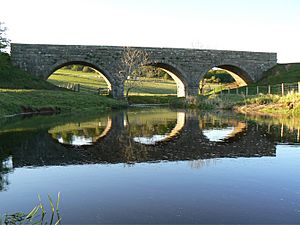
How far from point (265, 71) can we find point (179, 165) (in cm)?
4808

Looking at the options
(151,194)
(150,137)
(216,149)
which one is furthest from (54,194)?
(150,137)

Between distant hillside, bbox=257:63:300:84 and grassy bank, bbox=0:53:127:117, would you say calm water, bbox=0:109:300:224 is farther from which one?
distant hillside, bbox=257:63:300:84

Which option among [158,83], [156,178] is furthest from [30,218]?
[158,83]

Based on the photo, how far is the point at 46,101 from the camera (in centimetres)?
2927

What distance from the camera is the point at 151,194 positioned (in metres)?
6.15

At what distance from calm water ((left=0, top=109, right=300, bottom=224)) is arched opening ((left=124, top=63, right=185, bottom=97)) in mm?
37253

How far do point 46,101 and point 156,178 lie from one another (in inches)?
943

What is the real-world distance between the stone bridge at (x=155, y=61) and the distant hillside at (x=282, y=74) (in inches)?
42.8

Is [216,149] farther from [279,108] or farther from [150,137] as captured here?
[279,108]

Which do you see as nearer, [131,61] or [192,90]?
[131,61]

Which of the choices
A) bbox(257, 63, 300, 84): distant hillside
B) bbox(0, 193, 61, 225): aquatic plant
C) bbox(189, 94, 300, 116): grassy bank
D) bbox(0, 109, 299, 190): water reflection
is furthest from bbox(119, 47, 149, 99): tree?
bbox(0, 193, 61, 225): aquatic plant

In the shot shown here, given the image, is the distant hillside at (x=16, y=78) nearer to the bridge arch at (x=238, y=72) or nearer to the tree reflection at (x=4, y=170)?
the bridge arch at (x=238, y=72)

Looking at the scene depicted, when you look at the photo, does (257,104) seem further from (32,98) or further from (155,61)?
(155,61)

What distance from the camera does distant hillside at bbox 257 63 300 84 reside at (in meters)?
49.0
